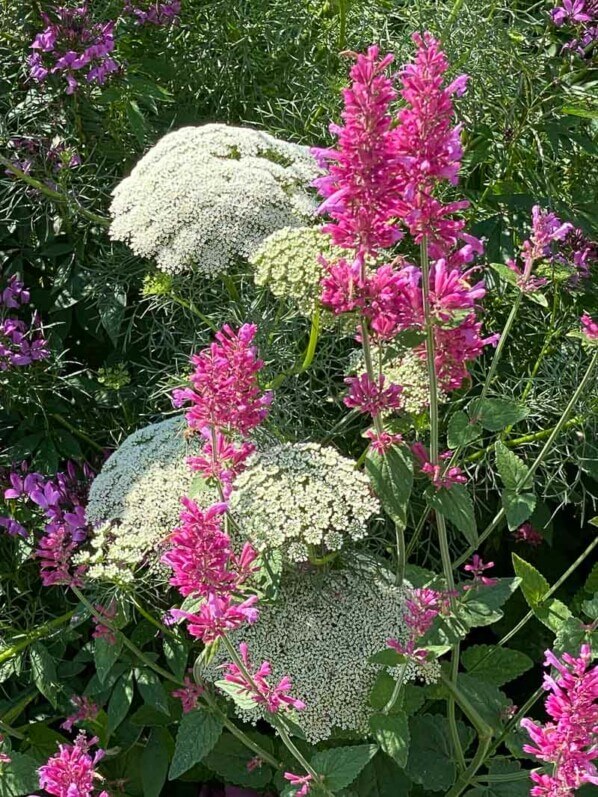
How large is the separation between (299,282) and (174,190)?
406mm

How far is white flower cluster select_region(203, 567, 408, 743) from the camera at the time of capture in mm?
1649

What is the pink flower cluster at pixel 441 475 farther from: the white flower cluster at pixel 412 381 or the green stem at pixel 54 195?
the green stem at pixel 54 195

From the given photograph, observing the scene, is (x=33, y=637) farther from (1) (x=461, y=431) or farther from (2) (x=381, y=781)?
(1) (x=461, y=431)

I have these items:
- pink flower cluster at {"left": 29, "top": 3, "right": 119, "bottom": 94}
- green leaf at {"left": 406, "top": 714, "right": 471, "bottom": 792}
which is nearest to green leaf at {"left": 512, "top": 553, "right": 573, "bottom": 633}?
green leaf at {"left": 406, "top": 714, "right": 471, "bottom": 792}

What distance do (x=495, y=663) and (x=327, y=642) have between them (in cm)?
35

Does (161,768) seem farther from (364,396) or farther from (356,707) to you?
(364,396)

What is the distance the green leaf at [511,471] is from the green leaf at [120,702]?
83cm

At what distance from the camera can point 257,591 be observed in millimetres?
1594

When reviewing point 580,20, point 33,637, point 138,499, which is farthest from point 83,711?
point 580,20

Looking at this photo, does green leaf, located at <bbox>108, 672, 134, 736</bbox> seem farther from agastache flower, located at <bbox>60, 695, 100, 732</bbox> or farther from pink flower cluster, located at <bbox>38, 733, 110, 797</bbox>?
pink flower cluster, located at <bbox>38, 733, 110, 797</bbox>

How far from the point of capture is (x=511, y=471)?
1.66m

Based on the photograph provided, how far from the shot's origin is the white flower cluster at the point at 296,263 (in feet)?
5.42


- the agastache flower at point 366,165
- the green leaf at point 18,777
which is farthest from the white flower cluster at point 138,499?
the agastache flower at point 366,165

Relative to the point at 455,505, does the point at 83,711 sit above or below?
below
